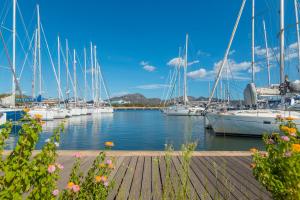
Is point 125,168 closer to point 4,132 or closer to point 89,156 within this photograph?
point 89,156

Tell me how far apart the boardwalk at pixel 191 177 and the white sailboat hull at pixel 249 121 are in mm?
8970

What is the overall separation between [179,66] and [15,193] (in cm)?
4958

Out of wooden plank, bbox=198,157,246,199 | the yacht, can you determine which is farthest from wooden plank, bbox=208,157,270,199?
the yacht

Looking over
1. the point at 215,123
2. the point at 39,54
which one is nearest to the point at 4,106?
the point at 39,54

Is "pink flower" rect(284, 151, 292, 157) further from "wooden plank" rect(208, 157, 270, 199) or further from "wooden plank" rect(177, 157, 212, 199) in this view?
"wooden plank" rect(208, 157, 270, 199)

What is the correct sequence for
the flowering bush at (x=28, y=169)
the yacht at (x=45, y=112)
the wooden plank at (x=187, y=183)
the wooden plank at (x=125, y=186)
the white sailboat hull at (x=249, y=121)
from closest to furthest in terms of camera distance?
the flowering bush at (x=28, y=169), the wooden plank at (x=187, y=183), the wooden plank at (x=125, y=186), the white sailboat hull at (x=249, y=121), the yacht at (x=45, y=112)

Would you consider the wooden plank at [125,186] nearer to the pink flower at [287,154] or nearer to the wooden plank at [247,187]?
the wooden plank at [247,187]

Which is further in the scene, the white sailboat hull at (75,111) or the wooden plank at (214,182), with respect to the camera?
the white sailboat hull at (75,111)

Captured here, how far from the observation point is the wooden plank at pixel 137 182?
310 cm

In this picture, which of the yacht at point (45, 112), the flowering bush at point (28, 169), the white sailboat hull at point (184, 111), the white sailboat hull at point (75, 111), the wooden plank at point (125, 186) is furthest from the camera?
the white sailboat hull at point (184, 111)

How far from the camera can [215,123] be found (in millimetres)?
16609

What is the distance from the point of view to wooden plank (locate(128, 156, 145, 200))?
3099mm

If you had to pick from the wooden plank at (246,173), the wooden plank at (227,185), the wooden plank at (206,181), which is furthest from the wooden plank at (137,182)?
the wooden plank at (246,173)

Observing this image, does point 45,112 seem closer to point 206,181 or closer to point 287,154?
point 206,181
